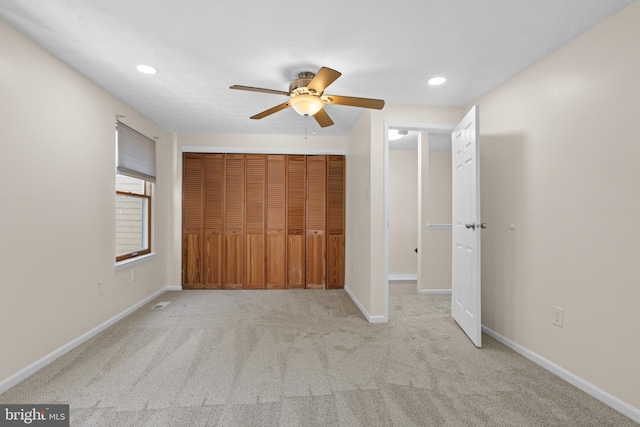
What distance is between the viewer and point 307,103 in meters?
2.35

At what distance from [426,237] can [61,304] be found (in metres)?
4.43

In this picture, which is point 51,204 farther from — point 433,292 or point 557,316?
point 433,292

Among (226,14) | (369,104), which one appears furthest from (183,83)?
(369,104)

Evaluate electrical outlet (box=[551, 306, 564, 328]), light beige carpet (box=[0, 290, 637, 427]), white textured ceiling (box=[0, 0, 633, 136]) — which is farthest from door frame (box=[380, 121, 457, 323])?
electrical outlet (box=[551, 306, 564, 328])

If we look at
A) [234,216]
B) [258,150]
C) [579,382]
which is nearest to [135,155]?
[234,216]

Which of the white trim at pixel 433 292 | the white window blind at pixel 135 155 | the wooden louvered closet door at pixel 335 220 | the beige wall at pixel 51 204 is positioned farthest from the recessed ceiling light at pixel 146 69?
the white trim at pixel 433 292

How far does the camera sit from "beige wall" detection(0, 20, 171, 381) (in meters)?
2.00

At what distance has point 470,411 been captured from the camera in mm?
1771

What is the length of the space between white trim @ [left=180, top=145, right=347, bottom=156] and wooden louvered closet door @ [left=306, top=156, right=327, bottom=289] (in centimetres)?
11

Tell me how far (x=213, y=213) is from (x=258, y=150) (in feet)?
4.02

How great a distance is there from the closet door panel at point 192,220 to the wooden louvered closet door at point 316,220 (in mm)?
1702

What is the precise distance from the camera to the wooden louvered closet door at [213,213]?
4.65 meters

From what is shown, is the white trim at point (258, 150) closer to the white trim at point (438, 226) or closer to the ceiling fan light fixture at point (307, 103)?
the white trim at point (438, 226)

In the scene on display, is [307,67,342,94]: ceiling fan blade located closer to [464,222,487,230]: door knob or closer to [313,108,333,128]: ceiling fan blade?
[313,108,333,128]: ceiling fan blade
